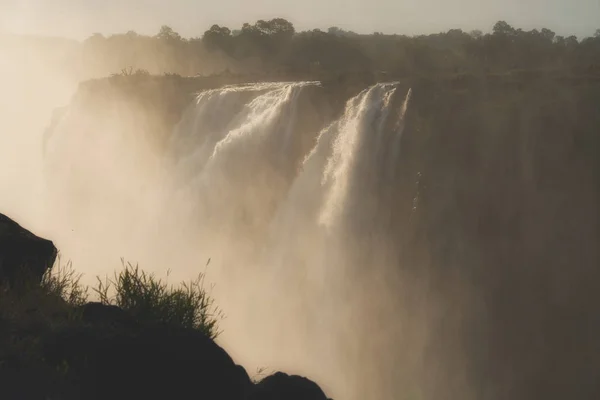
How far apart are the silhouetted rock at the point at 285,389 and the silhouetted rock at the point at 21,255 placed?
277 centimetres

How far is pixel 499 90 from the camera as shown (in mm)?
18609

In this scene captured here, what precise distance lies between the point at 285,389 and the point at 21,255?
3488 millimetres

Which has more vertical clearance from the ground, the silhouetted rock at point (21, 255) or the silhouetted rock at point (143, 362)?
the silhouetted rock at point (21, 255)

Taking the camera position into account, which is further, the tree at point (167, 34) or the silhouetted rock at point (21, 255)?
the tree at point (167, 34)

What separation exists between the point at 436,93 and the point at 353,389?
25.4 ft

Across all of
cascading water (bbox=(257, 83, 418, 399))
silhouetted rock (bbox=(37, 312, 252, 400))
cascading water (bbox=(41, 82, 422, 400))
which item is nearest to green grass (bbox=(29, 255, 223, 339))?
silhouetted rock (bbox=(37, 312, 252, 400))

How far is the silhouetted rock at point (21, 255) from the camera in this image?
296 inches

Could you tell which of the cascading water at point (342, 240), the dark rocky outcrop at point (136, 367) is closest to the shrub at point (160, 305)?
the dark rocky outcrop at point (136, 367)

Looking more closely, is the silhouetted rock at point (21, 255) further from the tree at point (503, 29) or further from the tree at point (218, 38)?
the tree at point (218, 38)

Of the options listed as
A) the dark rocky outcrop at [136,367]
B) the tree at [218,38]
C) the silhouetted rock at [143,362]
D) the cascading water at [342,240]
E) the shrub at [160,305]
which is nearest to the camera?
the dark rocky outcrop at [136,367]

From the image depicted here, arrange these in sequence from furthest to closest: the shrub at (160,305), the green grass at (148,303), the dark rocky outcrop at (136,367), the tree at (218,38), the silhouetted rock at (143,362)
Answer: the tree at (218,38) < the shrub at (160,305) < the green grass at (148,303) < the silhouetted rock at (143,362) < the dark rocky outcrop at (136,367)

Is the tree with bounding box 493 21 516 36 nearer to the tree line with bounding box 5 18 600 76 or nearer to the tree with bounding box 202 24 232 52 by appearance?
the tree line with bounding box 5 18 600 76

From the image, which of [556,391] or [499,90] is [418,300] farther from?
[499,90]

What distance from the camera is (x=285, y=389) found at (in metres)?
5.92
